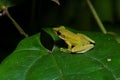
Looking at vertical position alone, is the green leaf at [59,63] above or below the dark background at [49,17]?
A: above

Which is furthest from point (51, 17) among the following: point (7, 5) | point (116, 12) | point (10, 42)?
point (7, 5)

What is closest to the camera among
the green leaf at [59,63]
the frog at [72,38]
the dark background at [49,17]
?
the green leaf at [59,63]

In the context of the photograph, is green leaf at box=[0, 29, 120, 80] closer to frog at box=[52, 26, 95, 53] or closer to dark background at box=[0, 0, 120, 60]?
frog at box=[52, 26, 95, 53]

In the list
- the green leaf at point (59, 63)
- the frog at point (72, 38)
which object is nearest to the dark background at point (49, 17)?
the frog at point (72, 38)

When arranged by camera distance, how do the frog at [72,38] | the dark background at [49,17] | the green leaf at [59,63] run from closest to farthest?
1. the green leaf at [59,63]
2. the frog at [72,38]
3. the dark background at [49,17]

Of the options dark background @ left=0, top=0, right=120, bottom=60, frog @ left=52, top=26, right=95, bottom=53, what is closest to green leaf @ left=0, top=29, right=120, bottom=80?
frog @ left=52, top=26, right=95, bottom=53

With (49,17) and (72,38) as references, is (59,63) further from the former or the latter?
(49,17)

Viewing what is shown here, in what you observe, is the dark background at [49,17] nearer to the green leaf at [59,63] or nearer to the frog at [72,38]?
the frog at [72,38]
